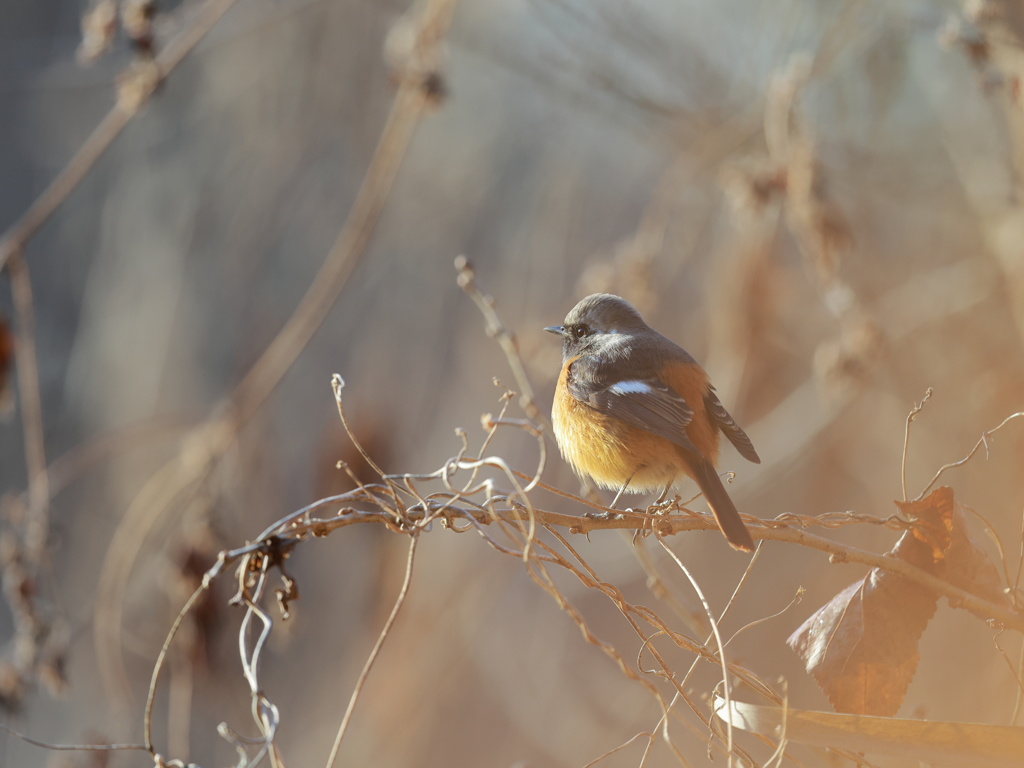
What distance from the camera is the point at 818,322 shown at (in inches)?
234

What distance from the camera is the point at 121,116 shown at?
10.2ft

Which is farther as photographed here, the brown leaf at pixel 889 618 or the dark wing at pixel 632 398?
the dark wing at pixel 632 398

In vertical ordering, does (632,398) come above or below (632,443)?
above

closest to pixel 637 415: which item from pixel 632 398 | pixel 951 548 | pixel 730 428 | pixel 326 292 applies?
pixel 632 398

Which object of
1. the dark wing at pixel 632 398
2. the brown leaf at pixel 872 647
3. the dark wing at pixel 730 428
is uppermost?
the dark wing at pixel 632 398

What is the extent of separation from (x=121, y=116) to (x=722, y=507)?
243 centimetres

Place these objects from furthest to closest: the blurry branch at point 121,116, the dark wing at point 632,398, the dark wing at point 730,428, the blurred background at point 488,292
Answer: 1. the blurred background at point 488,292
2. the blurry branch at point 121,116
3. the dark wing at point 632,398
4. the dark wing at point 730,428

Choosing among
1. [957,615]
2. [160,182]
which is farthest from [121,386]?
[957,615]

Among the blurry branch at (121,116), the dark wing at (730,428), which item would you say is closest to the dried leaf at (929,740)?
the dark wing at (730,428)

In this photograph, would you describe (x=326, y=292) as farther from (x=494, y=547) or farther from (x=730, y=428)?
(x=494, y=547)

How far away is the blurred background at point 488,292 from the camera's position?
13.7 feet

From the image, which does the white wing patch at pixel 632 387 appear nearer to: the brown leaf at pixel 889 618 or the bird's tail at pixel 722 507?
the bird's tail at pixel 722 507

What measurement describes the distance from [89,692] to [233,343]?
2860 millimetres

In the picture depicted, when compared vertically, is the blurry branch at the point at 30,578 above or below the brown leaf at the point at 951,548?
above
